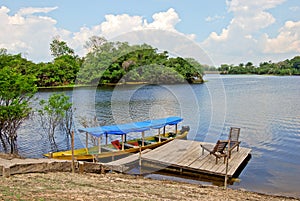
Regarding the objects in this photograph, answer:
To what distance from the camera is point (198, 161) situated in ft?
39.5

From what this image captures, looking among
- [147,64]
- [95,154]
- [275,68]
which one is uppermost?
[275,68]

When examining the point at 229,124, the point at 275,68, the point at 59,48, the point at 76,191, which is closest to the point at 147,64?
the point at 229,124

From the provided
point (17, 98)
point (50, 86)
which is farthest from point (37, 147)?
point (50, 86)

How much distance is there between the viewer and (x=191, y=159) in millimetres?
12320

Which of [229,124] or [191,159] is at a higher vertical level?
[229,124]

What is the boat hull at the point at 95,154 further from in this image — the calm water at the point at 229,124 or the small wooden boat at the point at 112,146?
the calm water at the point at 229,124

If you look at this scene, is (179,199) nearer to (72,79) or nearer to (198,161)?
(198,161)

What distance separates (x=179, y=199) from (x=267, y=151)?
10.2 metres

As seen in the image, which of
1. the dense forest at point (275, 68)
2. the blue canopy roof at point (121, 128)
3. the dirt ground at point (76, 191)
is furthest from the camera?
the dense forest at point (275, 68)

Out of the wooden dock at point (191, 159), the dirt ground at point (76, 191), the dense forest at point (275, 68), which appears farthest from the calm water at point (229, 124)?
the dense forest at point (275, 68)

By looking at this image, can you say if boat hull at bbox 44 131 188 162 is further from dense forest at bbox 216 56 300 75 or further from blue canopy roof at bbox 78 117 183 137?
dense forest at bbox 216 56 300 75

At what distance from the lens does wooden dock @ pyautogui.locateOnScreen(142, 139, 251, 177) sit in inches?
442

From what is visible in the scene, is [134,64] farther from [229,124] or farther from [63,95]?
[229,124]

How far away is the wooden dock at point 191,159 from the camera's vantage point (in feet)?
36.8
